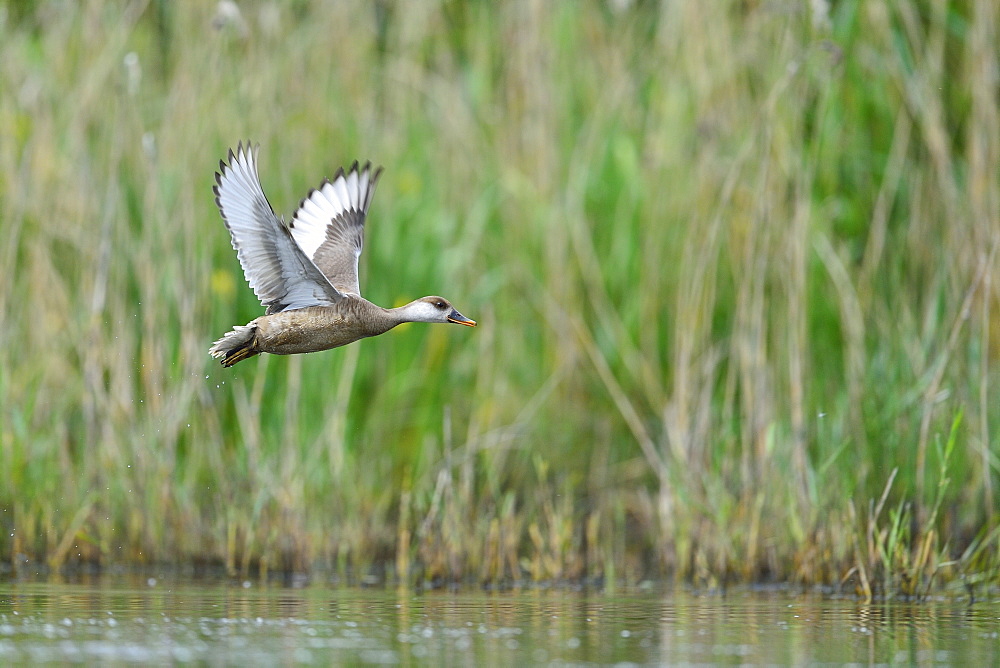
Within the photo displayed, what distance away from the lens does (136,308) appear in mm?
7023

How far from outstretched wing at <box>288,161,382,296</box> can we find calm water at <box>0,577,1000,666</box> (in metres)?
1.37

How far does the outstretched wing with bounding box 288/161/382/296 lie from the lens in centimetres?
602

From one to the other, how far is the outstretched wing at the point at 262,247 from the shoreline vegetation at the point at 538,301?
1.06m

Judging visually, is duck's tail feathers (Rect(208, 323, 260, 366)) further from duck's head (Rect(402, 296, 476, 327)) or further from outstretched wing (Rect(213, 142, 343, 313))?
duck's head (Rect(402, 296, 476, 327))

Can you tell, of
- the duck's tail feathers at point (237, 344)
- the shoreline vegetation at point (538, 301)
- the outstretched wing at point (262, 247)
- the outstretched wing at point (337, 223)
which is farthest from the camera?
the shoreline vegetation at point (538, 301)

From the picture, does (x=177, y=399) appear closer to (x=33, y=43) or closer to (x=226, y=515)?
(x=226, y=515)

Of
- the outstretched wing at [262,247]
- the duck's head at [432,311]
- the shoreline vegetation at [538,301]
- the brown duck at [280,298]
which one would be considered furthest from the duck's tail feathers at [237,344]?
the shoreline vegetation at [538,301]

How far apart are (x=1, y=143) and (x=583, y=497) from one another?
3489 mm

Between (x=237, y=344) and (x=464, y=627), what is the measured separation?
4.43 ft

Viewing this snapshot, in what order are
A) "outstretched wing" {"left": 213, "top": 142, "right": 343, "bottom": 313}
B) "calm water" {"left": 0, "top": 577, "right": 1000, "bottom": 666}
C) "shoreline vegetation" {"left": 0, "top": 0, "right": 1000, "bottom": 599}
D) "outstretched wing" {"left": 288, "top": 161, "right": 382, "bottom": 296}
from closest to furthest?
"calm water" {"left": 0, "top": 577, "right": 1000, "bottom": 666}
"outstretched wing" {"left": 213, "top": 142, "right": 343, "bottom": 313}
"outstretched wing" {"left": 288, "top": 161, "right": 382, "bottom": 296}
"shoreline vegetation" {"left": 0, "top": 0, "right": 1000, "bottom": 599}

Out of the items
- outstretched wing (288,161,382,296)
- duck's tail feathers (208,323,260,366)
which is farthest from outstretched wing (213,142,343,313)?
outstretched wing (288,161,382,296)

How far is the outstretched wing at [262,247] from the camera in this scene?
16.6 ft

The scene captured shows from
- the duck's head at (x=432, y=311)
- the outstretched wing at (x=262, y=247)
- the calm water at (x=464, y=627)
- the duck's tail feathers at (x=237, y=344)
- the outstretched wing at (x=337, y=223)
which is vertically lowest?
the calm water at (x=464, y=627)

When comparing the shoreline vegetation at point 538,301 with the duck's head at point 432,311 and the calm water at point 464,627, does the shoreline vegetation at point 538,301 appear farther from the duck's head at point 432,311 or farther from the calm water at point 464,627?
the duck's head at point 432,311
